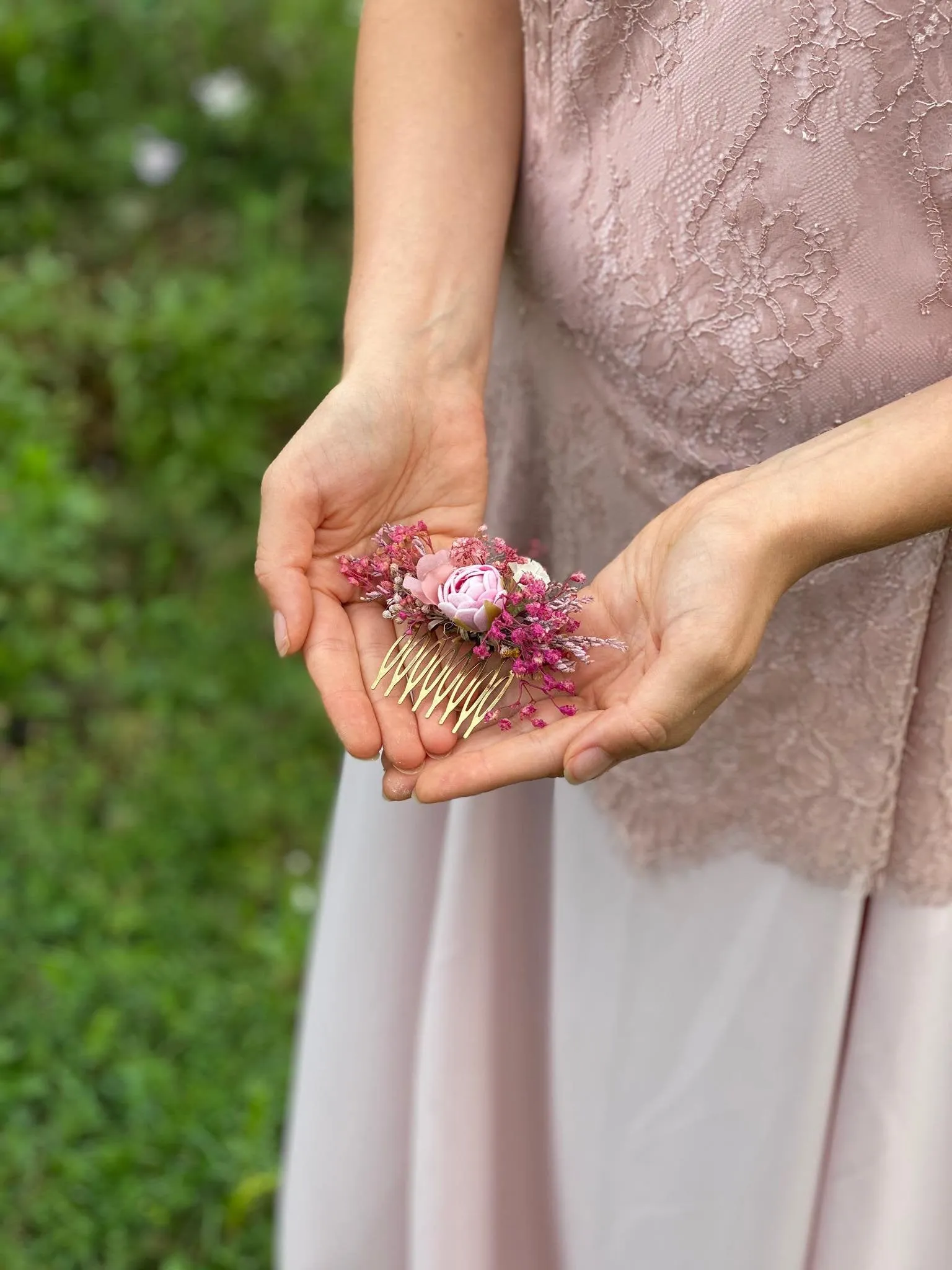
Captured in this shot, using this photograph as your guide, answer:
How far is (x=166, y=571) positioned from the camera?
3.43 meters

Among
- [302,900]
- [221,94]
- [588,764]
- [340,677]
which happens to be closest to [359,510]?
[340,677]

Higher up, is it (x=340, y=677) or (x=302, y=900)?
(x=340, y=677)

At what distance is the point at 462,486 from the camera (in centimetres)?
157

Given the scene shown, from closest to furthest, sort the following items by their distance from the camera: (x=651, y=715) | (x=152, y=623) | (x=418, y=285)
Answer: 1. (x=651, y=715)
2. (x=418, y=285)
3. (x=152, y=623)

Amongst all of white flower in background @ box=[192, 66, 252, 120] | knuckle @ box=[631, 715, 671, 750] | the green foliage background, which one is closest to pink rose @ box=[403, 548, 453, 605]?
knuckle @ box=[631, 715, 671, 750]

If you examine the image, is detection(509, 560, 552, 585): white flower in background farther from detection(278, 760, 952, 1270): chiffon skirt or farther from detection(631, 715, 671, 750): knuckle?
detection(278, 760, 952, 1270): chiffon skirt

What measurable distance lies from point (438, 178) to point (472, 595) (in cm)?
52

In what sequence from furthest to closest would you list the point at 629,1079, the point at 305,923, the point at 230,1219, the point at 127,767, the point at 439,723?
the point at 127,767, the point at 305,923, the point at 230,1219, the point at 629,1079, the point at 439,723

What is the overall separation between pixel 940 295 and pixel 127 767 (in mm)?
2343

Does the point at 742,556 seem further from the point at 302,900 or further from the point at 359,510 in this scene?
the point at 302,900

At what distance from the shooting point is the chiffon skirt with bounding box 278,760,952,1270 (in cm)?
162

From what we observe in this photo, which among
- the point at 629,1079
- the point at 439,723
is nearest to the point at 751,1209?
the point at 629,1079

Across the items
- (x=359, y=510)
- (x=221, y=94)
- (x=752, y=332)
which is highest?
(x=221, y=94)

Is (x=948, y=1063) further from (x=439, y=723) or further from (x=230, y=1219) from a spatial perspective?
(x=230, y=1219)
